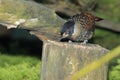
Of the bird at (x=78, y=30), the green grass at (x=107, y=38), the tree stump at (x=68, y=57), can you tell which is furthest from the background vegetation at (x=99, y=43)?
the tree stump at (x=68, y=57)

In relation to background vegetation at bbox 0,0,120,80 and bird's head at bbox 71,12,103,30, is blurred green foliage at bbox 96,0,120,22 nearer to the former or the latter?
background vegetation at bbox 0,0,120,80

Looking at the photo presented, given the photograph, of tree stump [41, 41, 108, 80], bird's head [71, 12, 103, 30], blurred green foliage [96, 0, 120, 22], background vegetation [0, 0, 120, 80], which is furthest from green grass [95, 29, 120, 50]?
tree stump [41, 41, 108, 80]

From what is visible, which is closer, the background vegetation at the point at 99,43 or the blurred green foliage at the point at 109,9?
the background vegetation at the point at 99,43

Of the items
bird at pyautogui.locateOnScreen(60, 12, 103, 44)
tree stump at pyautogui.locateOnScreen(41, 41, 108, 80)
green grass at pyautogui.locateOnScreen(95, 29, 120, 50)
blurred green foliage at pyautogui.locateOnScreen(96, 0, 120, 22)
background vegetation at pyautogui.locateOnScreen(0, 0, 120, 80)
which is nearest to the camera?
tree stump at pyautogui.locateOnScreen(41, 41, 108, 80)

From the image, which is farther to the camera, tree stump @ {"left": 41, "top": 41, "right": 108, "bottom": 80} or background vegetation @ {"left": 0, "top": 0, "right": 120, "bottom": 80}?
background vegetation @ {"left": 0, "top": 0, "right": 120, "bottom": 80}

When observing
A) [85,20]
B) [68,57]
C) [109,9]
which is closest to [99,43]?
[109,9]

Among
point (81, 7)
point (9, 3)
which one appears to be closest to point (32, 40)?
point (81, 7)

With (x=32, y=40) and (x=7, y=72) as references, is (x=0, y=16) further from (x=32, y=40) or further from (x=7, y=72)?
(x=32, y=40)

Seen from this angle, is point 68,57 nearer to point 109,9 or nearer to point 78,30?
point 78,30

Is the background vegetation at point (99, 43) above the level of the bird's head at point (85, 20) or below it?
below

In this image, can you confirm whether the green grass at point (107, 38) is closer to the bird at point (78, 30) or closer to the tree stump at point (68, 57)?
the bird at point (78, 30)
